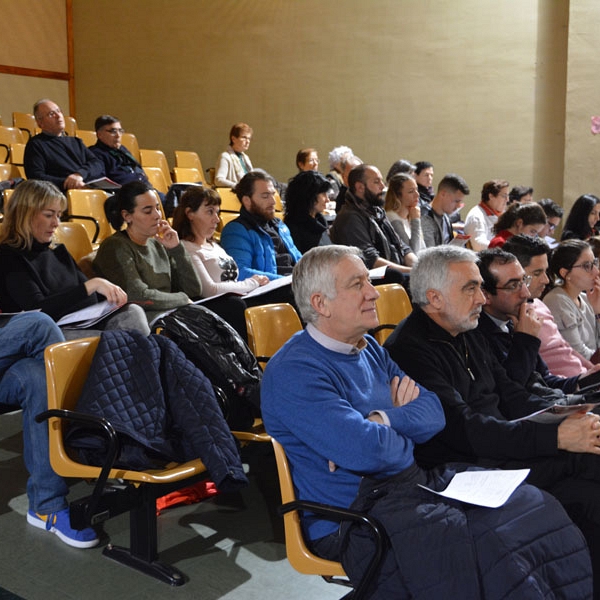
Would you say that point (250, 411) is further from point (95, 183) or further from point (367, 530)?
point (95, 183)

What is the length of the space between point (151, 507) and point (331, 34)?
7.61 metres

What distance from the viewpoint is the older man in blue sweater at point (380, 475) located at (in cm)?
163

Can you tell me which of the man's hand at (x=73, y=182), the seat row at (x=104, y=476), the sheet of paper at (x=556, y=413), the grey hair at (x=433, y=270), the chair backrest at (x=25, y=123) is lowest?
the seat row at (x=104, y=476)

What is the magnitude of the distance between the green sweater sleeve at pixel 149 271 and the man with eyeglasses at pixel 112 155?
2.64 metres

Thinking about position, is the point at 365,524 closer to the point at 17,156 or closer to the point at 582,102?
the point at 17,156

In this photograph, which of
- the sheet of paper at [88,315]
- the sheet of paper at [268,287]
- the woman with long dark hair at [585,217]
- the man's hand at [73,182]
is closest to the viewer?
the sheet of paper at [88,315]

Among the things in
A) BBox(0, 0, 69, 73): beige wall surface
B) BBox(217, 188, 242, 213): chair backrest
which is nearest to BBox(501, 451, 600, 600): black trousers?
BBox(217, 188, 242, 213): chair backrest

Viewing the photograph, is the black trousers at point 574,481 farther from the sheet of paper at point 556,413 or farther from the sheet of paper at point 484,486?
the sheet of paper at point 484,486

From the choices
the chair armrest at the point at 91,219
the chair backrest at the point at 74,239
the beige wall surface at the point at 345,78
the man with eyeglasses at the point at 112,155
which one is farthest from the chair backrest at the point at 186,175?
the chair backrest at the point at 74,239

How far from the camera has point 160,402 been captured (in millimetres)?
2461

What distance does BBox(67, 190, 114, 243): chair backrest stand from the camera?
5062 millimetres

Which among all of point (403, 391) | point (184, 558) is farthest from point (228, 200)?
point (403, 391)

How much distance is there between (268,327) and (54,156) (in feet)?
11.1

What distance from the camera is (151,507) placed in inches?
93.7
